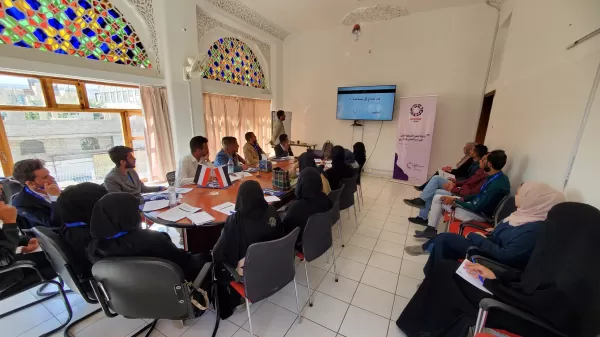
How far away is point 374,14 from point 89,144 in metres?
6.30

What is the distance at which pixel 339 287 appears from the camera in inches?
82.6

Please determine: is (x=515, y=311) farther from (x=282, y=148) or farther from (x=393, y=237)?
(x=282, y=148)

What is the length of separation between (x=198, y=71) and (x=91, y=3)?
157 cm

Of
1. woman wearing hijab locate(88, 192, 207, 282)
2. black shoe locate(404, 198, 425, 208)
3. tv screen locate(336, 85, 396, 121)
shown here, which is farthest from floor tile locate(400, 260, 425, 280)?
tv screen locate(336, 85, 396, 121)

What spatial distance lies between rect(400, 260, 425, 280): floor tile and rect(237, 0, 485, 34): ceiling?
477 centimetres

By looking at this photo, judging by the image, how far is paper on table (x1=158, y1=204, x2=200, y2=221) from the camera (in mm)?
1733

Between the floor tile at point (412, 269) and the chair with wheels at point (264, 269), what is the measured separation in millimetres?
1433

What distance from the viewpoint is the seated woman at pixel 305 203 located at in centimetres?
184

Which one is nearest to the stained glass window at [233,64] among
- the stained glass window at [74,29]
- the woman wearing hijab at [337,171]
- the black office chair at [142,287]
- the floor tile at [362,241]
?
the stained glass window at [74,29]

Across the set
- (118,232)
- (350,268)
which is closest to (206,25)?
(118,232)

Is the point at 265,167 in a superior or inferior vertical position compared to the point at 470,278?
superior

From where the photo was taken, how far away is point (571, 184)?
163 centimetres

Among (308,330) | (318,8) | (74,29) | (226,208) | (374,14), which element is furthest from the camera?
(374,14)

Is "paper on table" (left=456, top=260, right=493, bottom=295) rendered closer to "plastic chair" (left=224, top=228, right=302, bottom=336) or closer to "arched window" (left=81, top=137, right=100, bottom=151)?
"plastic chair" (left=224, top=228, right=302, bottom=336)
